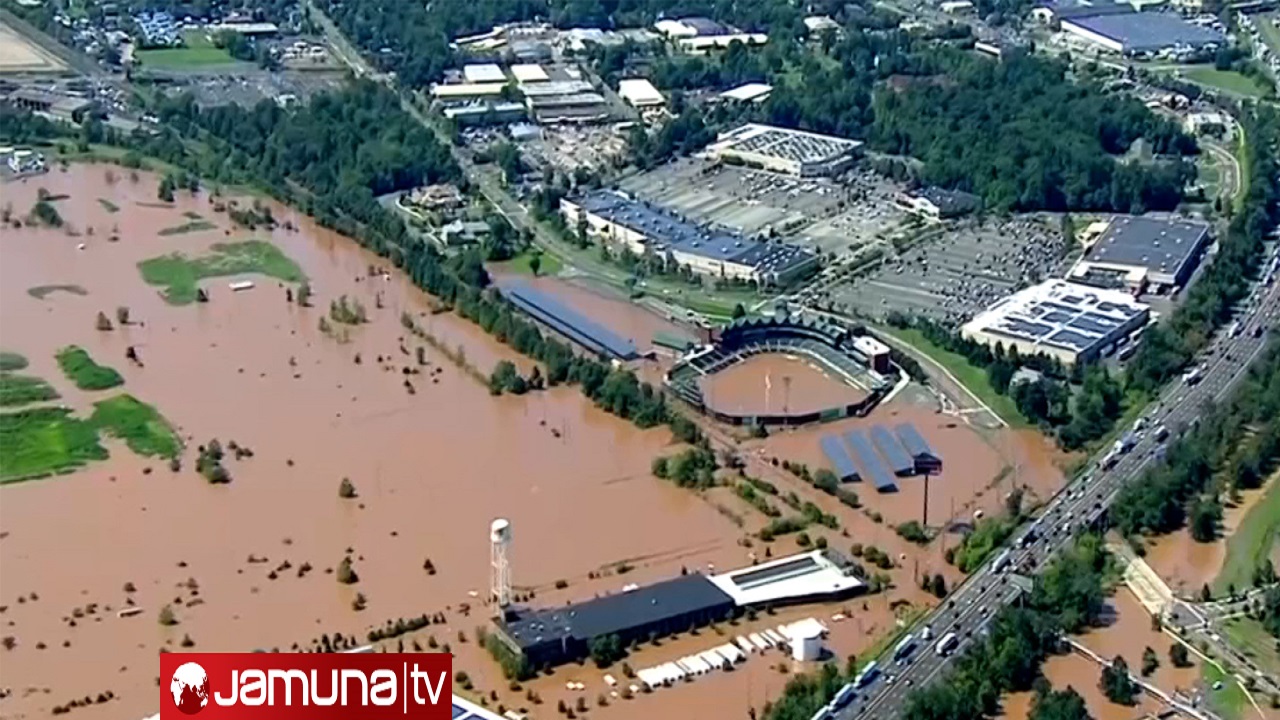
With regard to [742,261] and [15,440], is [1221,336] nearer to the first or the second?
[742,261]

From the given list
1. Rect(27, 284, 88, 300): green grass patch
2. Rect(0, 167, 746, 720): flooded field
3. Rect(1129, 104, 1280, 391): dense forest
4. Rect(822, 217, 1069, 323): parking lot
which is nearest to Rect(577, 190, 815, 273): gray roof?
Rect(822, 217, 1069, 323): parking lot

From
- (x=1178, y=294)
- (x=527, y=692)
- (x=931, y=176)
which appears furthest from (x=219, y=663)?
(x=931, y=176)

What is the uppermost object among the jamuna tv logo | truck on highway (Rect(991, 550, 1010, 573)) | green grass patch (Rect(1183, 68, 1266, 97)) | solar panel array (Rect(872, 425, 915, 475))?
the jamuna tv logo

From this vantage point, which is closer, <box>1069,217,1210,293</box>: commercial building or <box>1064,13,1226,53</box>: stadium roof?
<box>1069,217,1210,293</box>: commercial building

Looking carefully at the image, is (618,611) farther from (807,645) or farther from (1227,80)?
(1227,80)

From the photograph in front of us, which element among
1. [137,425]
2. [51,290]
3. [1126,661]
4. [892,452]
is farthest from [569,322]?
[1126,661]

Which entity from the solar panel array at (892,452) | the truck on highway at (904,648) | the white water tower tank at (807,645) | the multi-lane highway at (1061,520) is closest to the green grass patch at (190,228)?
the solar panel array at (892,452)

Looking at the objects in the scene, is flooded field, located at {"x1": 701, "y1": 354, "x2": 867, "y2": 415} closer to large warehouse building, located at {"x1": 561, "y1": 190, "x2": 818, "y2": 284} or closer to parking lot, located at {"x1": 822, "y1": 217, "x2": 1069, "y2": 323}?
parking lot, located at {"x1": 822, "y1": 217, "x2": 1069, "y2": 323}
